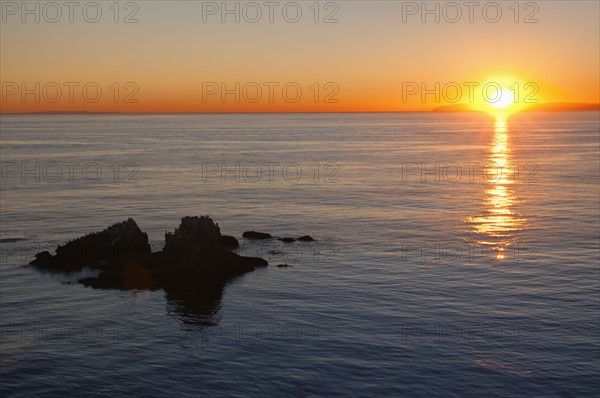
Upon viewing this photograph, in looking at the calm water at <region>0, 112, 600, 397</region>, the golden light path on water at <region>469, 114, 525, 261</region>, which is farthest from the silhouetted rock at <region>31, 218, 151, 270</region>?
the golden light path on water at <region>469, 114, 525, 261</region>

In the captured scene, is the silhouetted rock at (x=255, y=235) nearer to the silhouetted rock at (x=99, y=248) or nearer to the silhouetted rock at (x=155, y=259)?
the silhouetted rock at (x=155, y=259)

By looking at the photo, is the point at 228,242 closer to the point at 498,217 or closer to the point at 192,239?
the point at 192,239

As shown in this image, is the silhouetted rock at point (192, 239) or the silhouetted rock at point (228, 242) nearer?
the silhouetted rock at point (192, 239)

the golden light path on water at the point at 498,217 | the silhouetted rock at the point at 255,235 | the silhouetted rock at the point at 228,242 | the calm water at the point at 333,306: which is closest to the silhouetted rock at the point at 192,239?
the calm water at the point at 333,306

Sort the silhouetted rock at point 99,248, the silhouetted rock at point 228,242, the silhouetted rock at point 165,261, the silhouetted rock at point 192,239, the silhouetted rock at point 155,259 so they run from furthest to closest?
1. the silhouetted rock at point 228,242
2. the silhouetted rock at point 99,248
3. the silhouetted rock at point 192,239
4. the silhouetted rock at point 155,259
5. the silhouetted rock at point 165,261

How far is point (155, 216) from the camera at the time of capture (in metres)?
79.9

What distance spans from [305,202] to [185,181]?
106 feet

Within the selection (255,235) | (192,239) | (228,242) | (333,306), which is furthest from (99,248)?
(333,306)

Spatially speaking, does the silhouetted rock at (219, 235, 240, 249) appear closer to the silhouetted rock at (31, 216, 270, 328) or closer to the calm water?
the calm water

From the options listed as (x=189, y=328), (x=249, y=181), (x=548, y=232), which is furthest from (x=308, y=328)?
(x=249, y=181)

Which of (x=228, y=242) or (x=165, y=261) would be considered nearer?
(x=165, y=261)

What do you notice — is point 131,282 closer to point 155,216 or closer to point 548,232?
point 155,216

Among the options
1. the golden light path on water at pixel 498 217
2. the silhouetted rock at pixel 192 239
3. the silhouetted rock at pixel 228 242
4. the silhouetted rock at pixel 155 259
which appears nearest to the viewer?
the silhouetted rock at pixel 155 259

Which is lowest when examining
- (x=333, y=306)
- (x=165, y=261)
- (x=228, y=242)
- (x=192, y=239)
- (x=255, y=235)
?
(x=333, y=306)
